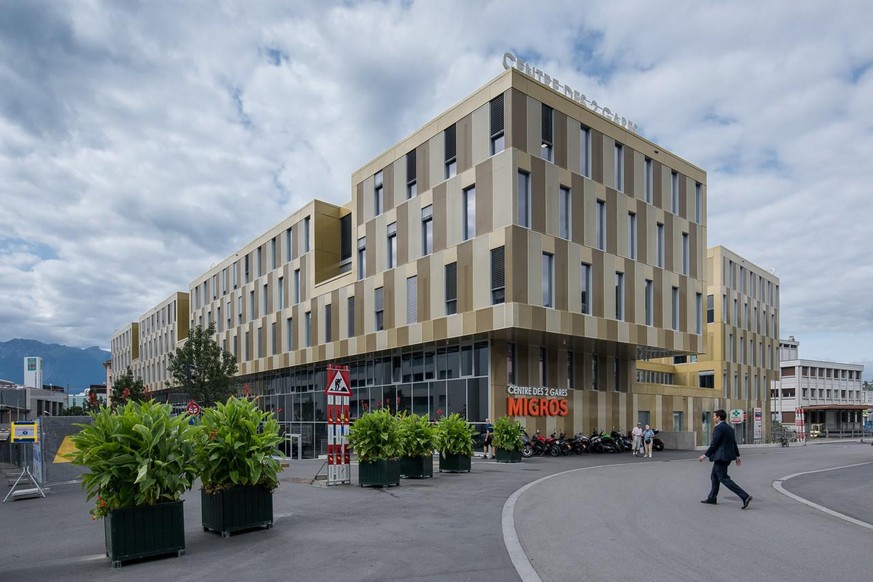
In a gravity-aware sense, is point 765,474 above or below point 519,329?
below

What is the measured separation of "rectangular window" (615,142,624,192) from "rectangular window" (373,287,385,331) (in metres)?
14.0

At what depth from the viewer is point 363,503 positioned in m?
13.8

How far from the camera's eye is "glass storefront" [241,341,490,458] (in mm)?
32812

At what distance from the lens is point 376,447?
16.6 meters

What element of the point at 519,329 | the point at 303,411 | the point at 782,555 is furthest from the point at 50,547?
the point at 303,411

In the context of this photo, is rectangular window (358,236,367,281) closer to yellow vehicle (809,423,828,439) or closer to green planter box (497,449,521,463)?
green planter box (497,449,521,463)

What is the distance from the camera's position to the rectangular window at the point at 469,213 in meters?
32.2

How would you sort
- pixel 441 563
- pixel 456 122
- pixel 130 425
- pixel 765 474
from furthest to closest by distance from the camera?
pixel 456 122, pixel 765 474, pixel 130 425, pixel 441 563

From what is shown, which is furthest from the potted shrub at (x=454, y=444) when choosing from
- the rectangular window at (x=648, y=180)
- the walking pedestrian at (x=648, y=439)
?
the rectangular window at (x=648, y=180)

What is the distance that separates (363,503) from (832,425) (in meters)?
106

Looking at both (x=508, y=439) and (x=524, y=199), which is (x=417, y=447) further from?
(x=524, y=199)

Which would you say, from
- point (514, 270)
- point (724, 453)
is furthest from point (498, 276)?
point (724, 453)

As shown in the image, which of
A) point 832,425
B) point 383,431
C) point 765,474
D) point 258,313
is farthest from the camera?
point 832,425

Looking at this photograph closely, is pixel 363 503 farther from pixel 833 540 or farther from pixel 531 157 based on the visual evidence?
pixel 531 157
